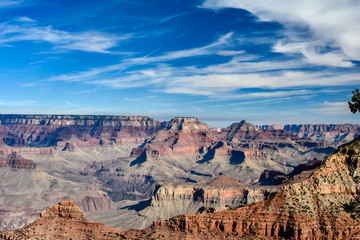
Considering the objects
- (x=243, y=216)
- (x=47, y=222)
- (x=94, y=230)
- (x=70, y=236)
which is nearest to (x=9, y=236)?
(x=47, y=222)

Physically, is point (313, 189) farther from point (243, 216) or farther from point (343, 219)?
point (243, 216)

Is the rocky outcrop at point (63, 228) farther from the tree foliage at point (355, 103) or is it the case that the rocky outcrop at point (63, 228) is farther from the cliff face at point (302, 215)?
the tree foliage at point (355, 103)

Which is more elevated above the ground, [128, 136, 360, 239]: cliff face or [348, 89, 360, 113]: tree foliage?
[348, 89, 360, 113]: tree foliage

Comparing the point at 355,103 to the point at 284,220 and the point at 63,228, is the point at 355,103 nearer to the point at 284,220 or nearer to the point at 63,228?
the point at 284,220

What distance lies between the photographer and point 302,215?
75.8 metres

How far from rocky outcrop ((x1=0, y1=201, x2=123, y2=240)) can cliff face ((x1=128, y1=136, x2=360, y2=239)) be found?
25.7ft

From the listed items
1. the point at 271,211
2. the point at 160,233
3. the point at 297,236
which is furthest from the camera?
the point at 160,233

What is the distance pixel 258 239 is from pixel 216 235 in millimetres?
9223

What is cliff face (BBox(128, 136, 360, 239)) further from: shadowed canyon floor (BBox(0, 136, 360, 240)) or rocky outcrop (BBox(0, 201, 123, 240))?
rocky outcrop (BBox(0, 201, 123, 240))

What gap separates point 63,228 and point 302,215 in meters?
55.7

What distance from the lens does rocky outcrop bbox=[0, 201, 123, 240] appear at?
85812mm

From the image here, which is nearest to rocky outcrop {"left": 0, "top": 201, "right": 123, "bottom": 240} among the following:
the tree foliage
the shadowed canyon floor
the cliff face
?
the shadowed canyon floor

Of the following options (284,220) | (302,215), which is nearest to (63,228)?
(284,220)

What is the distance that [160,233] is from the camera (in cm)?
8431
